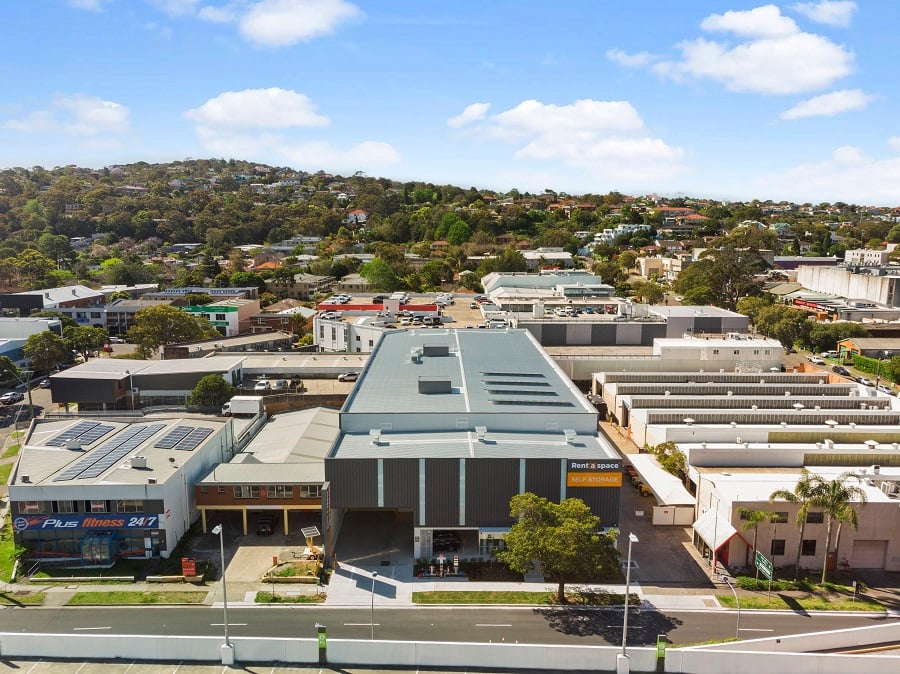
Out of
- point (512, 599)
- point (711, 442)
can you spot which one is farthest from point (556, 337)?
point (512, 599)

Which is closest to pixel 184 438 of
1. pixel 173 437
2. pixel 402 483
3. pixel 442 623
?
pixel 173 437

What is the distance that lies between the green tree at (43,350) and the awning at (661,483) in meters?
68.3

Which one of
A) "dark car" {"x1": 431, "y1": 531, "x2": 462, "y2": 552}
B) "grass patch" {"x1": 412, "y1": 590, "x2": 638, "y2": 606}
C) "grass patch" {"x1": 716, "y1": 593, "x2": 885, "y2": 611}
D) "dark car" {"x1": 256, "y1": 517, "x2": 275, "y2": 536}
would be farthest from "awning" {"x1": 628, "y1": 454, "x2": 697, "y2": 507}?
"dark car" {"x1": 256, "y1": 517, "x2": 275, "y2": 536}

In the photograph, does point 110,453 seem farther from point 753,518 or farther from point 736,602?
point 753,518

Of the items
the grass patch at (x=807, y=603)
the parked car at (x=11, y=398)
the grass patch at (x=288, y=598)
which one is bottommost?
the grass patch at (x=288, y=598)

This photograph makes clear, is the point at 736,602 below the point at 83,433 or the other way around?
below

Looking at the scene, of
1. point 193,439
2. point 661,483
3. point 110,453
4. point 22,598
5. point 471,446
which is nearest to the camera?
point 22,598

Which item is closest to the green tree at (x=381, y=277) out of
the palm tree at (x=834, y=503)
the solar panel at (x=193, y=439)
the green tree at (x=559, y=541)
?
the solar panel at (x=193, y=439)

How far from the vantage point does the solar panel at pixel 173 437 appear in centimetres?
4238

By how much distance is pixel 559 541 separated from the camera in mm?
31281

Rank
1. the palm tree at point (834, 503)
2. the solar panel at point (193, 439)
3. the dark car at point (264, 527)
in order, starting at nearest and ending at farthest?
the palm tree at point (834, 503), the dark car at point (264, 527), the solar panel at point (193, 439)

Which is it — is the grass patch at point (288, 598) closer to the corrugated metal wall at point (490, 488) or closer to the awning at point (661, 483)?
the corrugated metal wall at point (490, 488)

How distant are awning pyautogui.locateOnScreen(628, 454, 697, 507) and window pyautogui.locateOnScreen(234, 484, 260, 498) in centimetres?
2506

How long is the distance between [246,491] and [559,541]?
1953cm
